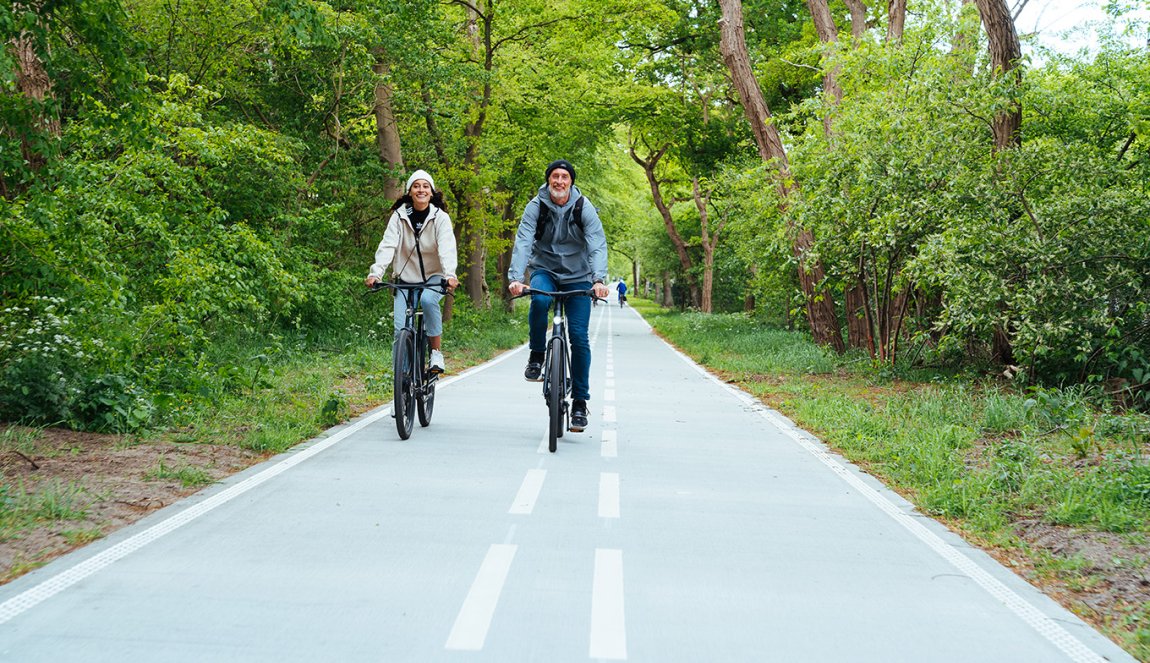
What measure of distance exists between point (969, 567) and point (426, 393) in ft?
16.3

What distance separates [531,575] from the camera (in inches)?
165

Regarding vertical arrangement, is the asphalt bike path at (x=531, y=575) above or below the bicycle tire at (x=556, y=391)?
below

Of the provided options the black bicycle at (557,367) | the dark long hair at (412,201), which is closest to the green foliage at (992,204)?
the black bicycle at (557,367)

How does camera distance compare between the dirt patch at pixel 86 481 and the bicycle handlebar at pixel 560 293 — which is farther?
the bicycle handlebar at pixel 560 293

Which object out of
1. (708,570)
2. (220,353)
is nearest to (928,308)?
(220,353)

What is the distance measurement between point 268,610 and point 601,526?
1979 millimetres

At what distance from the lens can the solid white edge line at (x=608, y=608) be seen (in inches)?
133

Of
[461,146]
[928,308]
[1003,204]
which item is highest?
[461,146]

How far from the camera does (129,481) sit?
5824mm

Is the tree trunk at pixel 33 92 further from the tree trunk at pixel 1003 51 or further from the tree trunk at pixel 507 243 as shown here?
the tree trunk at pixel 507 243

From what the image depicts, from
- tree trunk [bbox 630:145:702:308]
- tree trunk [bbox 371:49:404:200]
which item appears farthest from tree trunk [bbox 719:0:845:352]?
tree trunk [bbox 630:145:702:308]

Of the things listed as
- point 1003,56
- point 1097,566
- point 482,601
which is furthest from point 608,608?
point 1003,56

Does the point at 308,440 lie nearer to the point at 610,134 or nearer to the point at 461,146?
the point at 461,146

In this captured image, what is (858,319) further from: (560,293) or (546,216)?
(560,293)
